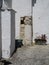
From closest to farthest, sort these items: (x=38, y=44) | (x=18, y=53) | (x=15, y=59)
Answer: (x=15, y=59) < (x=18, y=53) < (x=38, y=44)

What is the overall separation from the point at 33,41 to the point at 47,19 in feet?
4.62

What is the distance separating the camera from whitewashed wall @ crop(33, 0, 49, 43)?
33.1 feet

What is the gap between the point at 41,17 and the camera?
10102 mm

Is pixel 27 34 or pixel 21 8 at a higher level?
pixel 21 8

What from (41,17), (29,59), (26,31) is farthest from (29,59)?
(41,17)

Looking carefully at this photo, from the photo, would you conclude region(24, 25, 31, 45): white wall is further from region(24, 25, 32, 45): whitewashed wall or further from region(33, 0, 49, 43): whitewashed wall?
region(33, 0, 49, 43): whitewashed wall

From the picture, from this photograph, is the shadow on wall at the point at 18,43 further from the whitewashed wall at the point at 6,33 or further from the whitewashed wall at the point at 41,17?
the whitewashed wall at the point at 6,33

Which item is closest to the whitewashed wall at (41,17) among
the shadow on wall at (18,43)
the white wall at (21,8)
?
the white wall at (21,8)

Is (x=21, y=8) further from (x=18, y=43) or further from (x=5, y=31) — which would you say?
(x=5, y=31)

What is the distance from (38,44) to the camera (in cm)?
973

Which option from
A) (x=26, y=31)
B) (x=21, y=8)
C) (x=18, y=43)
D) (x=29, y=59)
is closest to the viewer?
(x=29, y=59)

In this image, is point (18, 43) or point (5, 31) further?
point (18, 43)

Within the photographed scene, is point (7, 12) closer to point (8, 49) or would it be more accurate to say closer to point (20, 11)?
point (8, 49)

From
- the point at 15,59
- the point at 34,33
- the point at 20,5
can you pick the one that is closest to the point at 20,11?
the point at 20,5
